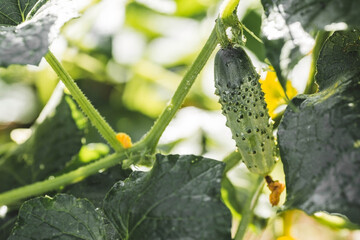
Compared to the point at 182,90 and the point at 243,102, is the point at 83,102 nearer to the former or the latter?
the point at 182,90

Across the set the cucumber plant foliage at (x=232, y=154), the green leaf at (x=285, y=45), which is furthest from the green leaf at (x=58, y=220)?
the green leaf at (x=285, y=45)

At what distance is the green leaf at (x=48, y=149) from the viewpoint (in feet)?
3.47

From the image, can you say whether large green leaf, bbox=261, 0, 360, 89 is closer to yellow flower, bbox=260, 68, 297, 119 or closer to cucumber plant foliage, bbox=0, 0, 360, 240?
cucumber plant foliage, bbox=0, 0, 360, 240

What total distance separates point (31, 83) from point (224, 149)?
867 mm

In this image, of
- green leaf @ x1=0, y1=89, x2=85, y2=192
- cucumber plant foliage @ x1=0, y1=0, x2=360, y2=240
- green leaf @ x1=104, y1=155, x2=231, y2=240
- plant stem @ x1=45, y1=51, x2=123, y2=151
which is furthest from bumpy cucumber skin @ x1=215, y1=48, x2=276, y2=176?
green leaf @ x1=0, y1=89, x2=85, y2=192

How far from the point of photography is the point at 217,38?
73 cm

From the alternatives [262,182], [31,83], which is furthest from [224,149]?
[31,83]

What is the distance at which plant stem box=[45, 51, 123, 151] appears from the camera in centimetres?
79

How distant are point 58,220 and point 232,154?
346 millimetres

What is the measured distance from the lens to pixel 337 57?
0.69 m

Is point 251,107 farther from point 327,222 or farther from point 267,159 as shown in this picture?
point 327,222

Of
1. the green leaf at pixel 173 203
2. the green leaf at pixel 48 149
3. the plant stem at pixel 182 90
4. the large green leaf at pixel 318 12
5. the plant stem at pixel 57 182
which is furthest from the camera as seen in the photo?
the green leaf at pixel 48 149

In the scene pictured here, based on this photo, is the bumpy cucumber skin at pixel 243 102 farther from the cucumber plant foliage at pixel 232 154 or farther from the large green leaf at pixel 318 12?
the large green leaf at pixel 318 12

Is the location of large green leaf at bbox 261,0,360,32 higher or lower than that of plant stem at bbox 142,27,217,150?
higher
